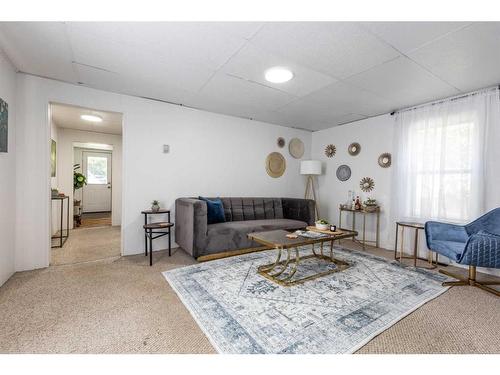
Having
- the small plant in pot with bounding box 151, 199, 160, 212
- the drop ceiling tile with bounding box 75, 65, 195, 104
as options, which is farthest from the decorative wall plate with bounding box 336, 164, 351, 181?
the small plant in pot with bounding box 151, 199, 160, 212

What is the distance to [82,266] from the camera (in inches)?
110

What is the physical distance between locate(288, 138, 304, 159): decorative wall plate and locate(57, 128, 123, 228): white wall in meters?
4.21

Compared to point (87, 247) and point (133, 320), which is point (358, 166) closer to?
point (133, 320)

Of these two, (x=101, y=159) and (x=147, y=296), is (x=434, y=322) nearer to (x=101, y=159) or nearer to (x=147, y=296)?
(x=147, y=296)

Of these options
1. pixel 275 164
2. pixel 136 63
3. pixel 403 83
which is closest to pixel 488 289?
pixel 403 83

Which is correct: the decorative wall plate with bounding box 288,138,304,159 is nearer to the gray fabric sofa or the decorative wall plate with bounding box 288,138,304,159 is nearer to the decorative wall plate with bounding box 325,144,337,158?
the decorative wall plate with bounding box 325,144,337,158

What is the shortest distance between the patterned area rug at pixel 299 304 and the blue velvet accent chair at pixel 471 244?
0.32 meters

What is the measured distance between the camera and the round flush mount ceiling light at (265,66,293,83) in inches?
97.4

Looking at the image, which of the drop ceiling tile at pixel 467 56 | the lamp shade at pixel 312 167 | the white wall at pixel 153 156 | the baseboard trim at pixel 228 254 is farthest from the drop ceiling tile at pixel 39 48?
the lamp shade at pixel 312 167

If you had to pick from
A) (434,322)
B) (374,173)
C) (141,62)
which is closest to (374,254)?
(374,173)

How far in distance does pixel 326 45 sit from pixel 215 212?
2515 millimetres

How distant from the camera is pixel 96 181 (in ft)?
24.6

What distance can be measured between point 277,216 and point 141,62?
10.5 feet
